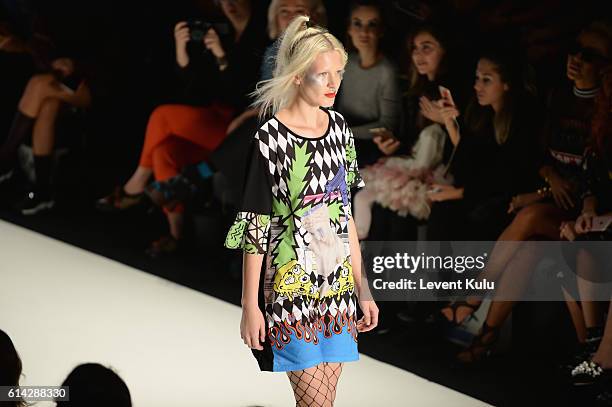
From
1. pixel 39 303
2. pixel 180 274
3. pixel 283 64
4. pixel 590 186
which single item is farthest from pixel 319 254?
pixel 180 274

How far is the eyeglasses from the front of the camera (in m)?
4.44

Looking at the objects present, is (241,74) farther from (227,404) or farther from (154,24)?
(227,404)

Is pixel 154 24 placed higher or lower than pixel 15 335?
higher

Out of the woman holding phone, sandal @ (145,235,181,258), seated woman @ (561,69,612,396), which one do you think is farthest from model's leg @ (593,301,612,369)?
sandal @ (145,235,181,258)

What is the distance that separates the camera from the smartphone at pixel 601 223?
4457mm

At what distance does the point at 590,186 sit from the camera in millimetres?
4484

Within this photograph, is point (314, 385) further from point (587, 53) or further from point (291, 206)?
point (587, 53)

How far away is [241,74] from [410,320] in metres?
1.68

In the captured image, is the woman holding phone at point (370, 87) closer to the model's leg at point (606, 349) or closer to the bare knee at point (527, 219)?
the bare knee at point (527, 219)

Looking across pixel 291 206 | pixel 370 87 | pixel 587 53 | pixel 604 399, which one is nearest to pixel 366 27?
pixel 370 87

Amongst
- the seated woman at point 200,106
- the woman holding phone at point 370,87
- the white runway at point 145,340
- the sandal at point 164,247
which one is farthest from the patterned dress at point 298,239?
the sandal at point 164,247

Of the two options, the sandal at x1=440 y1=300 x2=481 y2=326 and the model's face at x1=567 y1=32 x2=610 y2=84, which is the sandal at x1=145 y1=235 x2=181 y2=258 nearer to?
the sandal at x1=440 y1=300 x2=481 y2=326

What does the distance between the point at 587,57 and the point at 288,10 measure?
176 cm

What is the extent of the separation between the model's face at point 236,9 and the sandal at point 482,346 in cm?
220
